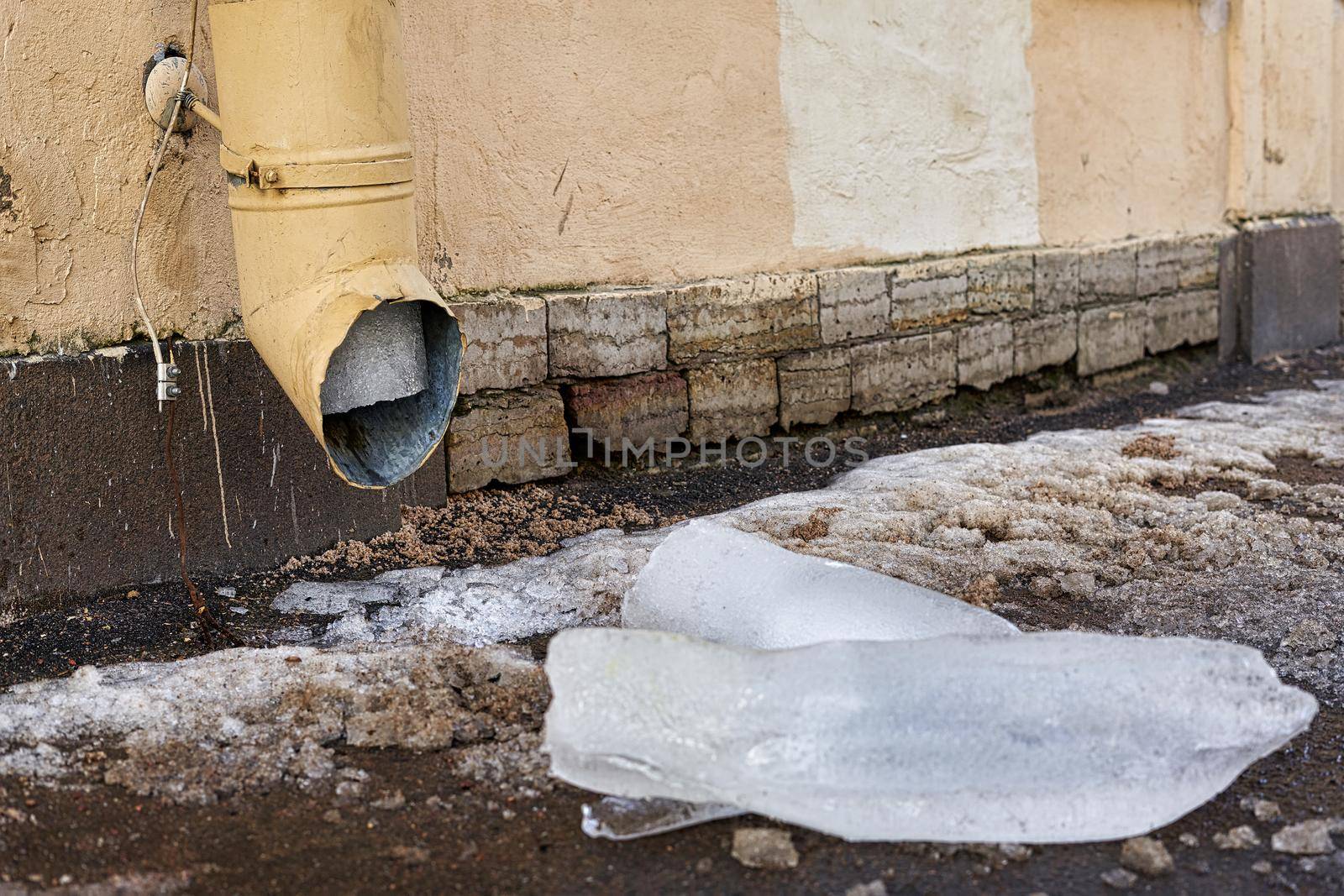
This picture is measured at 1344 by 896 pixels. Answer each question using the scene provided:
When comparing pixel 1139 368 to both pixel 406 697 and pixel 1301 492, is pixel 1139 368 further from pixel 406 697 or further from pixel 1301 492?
pixel 406 697

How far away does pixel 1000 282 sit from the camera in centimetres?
524

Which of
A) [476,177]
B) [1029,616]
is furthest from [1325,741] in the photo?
[476,177]

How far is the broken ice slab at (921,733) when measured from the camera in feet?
6.15

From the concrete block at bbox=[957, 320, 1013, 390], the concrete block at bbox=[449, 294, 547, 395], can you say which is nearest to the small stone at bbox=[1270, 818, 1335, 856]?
the concrete block at bbox=[449, 294, 547, 395]

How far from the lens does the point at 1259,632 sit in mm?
2746

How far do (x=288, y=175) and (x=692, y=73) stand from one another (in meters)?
1.84

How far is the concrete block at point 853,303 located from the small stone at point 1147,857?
9.57ft

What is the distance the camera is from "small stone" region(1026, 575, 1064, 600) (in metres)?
3.04

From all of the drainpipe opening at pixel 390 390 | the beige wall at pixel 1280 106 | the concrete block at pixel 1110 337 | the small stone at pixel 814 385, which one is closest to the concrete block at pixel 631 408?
the small stone at pixel 814 385

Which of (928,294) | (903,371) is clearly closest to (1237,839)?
→ (903,371)

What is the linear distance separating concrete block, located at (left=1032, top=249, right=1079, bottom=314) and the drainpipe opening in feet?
10.6

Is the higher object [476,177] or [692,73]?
[692,73]

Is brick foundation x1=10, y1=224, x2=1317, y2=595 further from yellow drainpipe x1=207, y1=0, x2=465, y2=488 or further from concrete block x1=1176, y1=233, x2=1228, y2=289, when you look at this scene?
yellow drainpipe x1=207, y1=0, x2=465, y2=488

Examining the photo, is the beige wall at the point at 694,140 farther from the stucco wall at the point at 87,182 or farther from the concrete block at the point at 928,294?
the concrete block at the point at 928,294
